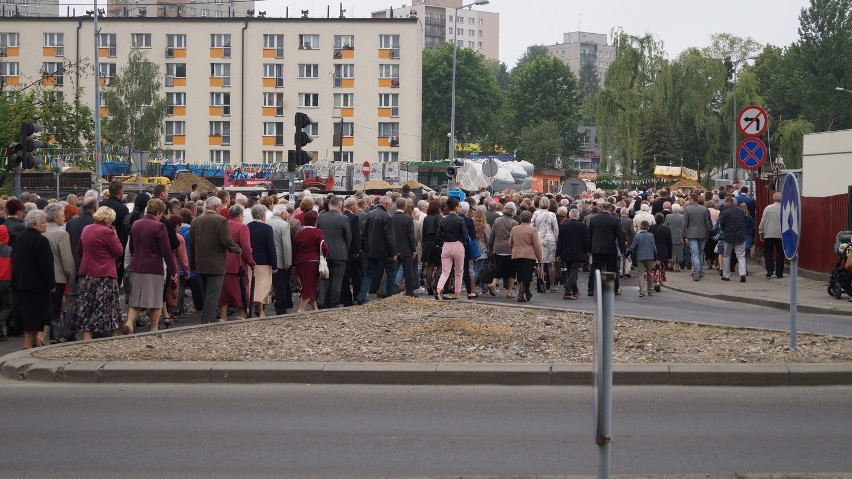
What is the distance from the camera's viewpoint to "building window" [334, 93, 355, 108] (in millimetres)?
83438

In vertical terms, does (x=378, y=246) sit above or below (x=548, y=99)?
below

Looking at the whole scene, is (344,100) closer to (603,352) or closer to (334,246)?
(334,246)

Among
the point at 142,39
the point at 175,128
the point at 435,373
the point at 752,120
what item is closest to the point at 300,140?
the point at 752,120

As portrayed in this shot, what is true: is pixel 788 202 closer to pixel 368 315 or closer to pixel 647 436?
pixel 647 436

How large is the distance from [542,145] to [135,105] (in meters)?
48.5

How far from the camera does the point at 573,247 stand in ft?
69.2

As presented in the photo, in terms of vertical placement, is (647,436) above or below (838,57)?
below

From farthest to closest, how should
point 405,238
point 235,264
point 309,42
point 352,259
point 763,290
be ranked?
point 309,42, point 763,290, point 405,238, point 352,259, point 235,264

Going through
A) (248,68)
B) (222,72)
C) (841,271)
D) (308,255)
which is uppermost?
(248,68)

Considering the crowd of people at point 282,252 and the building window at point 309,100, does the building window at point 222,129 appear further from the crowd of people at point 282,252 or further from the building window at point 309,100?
the crowd of people at point 282,252

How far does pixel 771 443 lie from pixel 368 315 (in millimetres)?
8077

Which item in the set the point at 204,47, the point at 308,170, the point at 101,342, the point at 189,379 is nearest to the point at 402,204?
the point at 101,342

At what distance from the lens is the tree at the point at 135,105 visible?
232 feet

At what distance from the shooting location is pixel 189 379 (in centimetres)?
1102
